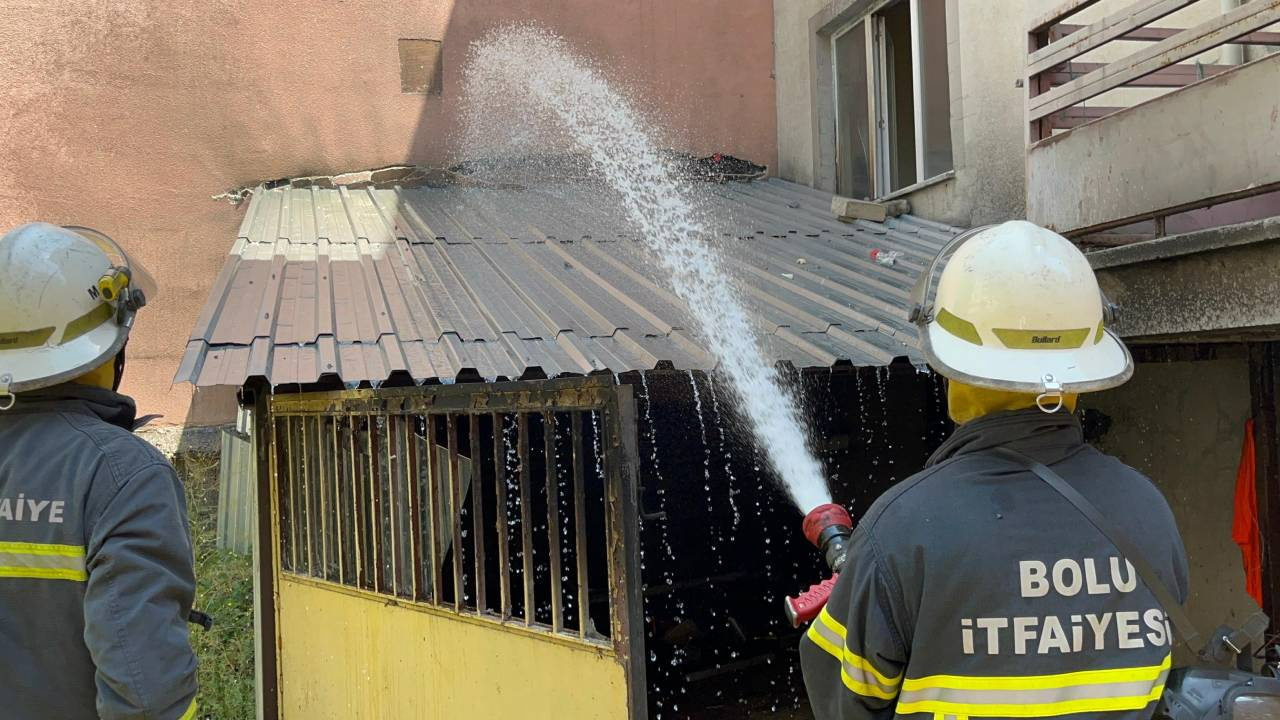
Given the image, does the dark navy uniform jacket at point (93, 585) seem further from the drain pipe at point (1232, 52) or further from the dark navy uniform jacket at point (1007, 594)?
the drain pipe at point (1232, 52)

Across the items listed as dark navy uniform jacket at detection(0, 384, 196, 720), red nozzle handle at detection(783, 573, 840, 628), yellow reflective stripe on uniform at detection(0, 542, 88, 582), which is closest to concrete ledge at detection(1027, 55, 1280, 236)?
red nozzle handle at detection(783, 573, 840, 628)

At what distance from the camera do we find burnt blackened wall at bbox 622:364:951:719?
755cm

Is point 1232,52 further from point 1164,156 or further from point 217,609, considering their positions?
point 217,609

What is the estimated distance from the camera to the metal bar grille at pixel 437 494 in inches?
157

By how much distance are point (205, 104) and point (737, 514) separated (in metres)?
5.82

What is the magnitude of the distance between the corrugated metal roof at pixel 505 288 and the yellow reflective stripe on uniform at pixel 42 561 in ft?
6.01

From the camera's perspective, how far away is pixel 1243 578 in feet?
17.5

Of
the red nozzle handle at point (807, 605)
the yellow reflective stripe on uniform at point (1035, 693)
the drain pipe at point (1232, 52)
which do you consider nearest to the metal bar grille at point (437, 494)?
the red nozzle handle at point (807, 605)

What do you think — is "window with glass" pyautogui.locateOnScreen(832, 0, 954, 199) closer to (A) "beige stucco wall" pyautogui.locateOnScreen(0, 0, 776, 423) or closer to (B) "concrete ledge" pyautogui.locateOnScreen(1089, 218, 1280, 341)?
(A) "beige stucco wall" pyautogui.locateOnScreen(0, 0, 776, 423)

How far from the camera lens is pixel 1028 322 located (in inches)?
75.7

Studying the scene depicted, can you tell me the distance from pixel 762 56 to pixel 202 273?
5684 millimetres

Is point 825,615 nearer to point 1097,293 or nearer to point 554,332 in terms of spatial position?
point 1097,293

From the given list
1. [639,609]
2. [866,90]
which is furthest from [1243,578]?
[866,90]

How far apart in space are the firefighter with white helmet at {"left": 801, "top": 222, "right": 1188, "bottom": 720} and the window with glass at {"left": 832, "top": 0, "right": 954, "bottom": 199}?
590 cm
